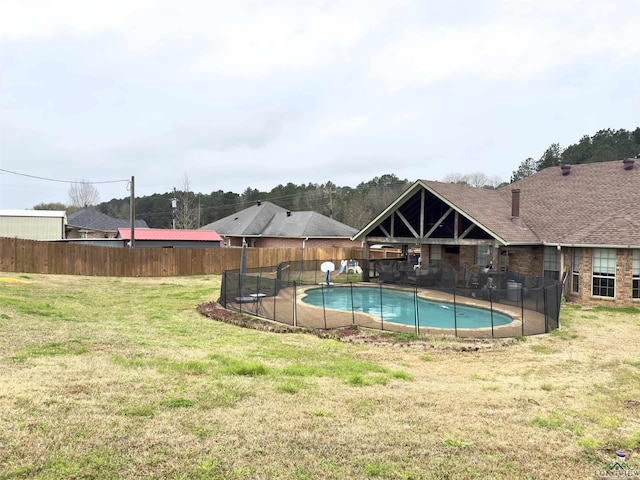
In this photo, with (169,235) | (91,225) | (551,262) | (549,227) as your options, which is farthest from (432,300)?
(91,225)

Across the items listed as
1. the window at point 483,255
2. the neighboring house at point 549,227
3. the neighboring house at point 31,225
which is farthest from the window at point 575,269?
the neighboring house at point 31,225

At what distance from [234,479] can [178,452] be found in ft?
2.65

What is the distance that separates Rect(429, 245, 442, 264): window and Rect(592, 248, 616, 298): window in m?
9.12

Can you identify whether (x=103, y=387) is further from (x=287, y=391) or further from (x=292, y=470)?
(x=292, y=470)

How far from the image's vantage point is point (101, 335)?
11031mm

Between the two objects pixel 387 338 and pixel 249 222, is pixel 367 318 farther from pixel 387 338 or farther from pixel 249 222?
pixel 249 222

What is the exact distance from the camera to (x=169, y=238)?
3681 cm

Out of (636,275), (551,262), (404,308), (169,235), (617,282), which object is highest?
(169,235)

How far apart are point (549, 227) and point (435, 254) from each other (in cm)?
646

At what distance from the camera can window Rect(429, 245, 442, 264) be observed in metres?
27.5

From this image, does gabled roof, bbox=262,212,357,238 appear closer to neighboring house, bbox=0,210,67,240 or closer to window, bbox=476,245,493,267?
neighboring house, bbox=0,210,67,240

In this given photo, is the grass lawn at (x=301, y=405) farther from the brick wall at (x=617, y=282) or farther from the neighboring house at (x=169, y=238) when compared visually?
the neighboring house at (x=169, y=238)

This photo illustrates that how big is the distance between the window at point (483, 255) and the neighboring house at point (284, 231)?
63.2 feet

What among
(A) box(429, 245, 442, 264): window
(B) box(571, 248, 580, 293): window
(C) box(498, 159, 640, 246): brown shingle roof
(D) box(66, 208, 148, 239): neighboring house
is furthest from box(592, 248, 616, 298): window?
(D) box(66, 208, 148, 239): neighboring house
